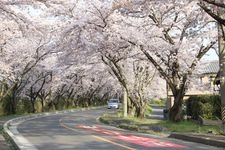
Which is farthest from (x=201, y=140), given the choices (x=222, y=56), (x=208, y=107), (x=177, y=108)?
(x=208, y=107)

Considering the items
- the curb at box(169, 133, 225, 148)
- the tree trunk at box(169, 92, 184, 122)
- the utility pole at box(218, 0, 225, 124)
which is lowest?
the curb at box(169, 133, 225, 148)

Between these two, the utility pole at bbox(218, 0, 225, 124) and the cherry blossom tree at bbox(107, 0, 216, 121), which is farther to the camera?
the cherry blossom tree at bbox(107, 0, 216, 121)

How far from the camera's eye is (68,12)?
26.4 meters

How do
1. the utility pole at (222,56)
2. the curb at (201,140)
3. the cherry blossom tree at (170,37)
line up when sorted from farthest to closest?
the cherry blossom tree at (170,37) → the utility pole at (222,56) → the curb at (201,140)

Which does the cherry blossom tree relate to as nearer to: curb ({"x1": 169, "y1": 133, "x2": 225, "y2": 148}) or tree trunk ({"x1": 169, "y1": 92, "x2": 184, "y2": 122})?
tree trunk ({"x1": 169, "y1": 92, "x2": 184, "y2": 122})

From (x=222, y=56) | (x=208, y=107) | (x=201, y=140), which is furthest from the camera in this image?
(x=208, y=107)

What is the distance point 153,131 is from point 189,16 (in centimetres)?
752

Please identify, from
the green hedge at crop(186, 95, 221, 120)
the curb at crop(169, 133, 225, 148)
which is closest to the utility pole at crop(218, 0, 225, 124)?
the curb at crop(169, 133, 225, 148)

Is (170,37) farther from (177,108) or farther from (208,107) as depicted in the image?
(208,107)

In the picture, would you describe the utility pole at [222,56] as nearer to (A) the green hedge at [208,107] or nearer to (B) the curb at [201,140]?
(B) the curb at [201,140]

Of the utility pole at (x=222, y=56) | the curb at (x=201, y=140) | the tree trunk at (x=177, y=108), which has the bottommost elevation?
the curb at (x=201, y=140)

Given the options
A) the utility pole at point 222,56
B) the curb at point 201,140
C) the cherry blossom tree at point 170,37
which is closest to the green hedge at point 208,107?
the cherry blossom tree at point 170,37

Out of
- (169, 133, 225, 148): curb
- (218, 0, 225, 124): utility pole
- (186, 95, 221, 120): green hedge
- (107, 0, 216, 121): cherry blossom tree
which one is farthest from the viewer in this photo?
(186, 95, 221, 120): green hedge

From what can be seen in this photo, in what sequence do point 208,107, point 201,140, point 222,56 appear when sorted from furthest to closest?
point 208,107
point 222,56
point 201,140
